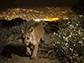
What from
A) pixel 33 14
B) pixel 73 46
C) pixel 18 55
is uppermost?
pixel 33 14

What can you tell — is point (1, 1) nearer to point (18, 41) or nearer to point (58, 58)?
point (18, 41)

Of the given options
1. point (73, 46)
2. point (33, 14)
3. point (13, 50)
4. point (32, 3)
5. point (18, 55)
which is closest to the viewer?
point (73, 46)

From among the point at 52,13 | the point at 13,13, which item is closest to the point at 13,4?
the point at 13,13

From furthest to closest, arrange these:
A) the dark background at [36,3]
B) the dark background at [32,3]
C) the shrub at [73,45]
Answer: the dark background at [36,3], the dark background at [32,3], the shrub at [73,45]

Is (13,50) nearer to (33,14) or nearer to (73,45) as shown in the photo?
(73,45)

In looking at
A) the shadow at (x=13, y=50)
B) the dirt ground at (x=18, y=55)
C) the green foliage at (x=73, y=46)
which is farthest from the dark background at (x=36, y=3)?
the green foliage at (x=73, y=46)

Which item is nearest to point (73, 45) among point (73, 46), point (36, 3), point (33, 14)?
point (73, 46)

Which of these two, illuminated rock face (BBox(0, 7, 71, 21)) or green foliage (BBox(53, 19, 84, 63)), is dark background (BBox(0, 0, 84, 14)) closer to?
illuminated rock face (BBox(0, 7, 71, 21))

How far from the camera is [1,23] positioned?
7.24m

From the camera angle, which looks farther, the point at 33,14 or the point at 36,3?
the point at 36,3

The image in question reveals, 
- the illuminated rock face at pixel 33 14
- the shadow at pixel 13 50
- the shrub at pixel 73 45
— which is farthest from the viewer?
the illuminated rock face at pixel 33 14

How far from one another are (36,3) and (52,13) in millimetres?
1807

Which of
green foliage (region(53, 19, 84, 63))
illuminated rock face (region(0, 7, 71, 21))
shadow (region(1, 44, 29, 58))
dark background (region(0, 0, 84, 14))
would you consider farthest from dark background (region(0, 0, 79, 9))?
green foliage (region(53, 19, 84, 63))

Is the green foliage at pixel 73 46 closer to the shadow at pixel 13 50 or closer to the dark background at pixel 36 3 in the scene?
the shadow at pixel 13 50
